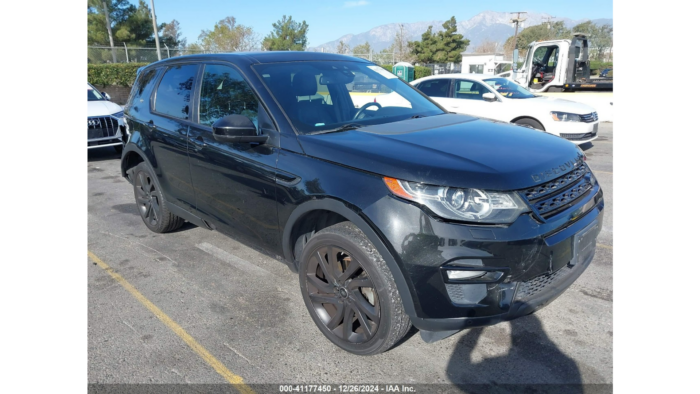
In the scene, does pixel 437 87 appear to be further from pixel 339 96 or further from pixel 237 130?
pixel 237 130

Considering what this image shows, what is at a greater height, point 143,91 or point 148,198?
point 143,91

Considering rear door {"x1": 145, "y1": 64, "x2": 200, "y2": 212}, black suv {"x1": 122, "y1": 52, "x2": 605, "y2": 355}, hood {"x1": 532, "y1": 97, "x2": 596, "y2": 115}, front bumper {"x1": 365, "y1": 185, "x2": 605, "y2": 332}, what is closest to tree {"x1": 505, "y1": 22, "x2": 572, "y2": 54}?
hood {"x1": 532, "y1": 97, "x2": 596, "y2": 115}

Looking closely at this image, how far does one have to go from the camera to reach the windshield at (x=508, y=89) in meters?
9.59

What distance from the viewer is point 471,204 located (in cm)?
223

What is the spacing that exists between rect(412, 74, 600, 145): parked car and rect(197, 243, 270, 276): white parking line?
5.52 meters

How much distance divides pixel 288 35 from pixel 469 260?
4903 centimetres

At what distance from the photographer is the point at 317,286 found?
9.16ft

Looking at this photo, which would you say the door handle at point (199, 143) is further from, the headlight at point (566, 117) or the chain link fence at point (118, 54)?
the chain link fence at point (118, 54)

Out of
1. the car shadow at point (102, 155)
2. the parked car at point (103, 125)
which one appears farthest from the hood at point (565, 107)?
the car shadow at point (102, 155)

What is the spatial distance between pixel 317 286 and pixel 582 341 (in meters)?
1.68

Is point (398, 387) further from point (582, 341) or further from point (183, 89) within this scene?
point (183, 89)

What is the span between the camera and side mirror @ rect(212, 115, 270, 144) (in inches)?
114

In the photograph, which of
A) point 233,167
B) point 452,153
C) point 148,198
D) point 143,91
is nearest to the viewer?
point 452,153

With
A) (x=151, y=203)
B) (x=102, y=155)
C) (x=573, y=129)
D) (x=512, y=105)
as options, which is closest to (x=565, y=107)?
(x=573, y=129)
